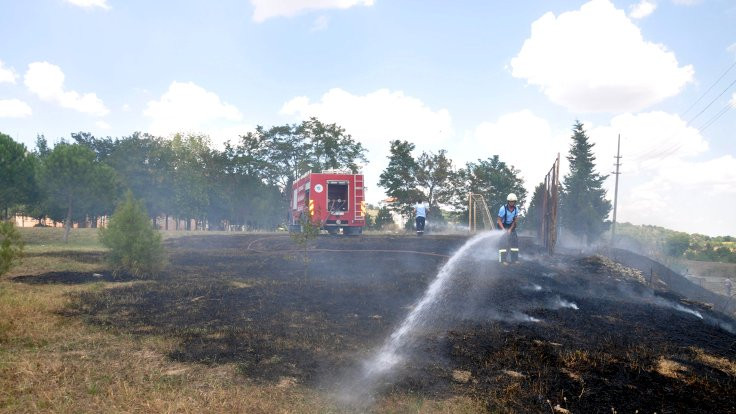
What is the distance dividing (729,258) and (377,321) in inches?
2133

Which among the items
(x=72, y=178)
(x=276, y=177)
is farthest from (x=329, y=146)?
(x=72, y=178)

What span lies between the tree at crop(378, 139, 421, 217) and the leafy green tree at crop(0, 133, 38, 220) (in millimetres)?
29738

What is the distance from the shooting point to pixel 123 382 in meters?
4.76

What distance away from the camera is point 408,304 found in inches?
360

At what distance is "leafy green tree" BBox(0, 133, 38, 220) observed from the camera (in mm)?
23172

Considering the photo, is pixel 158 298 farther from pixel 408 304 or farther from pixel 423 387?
pixel 423 387

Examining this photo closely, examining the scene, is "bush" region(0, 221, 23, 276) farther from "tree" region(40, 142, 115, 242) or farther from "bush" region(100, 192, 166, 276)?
"tree" region(40, 142, 115, 242)

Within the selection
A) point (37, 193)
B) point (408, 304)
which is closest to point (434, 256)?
point (408, 304)

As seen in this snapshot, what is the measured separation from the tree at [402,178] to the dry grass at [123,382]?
3931cm

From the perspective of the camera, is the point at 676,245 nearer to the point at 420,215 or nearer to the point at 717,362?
the point at 420,215

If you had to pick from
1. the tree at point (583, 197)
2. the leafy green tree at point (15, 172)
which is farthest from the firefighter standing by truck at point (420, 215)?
the tree at point (583, 197)

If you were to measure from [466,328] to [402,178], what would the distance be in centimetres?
3894

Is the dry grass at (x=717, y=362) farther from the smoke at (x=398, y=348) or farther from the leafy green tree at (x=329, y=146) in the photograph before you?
the leafy green tree at (x=329, y=146)

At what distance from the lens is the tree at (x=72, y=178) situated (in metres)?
22.2
